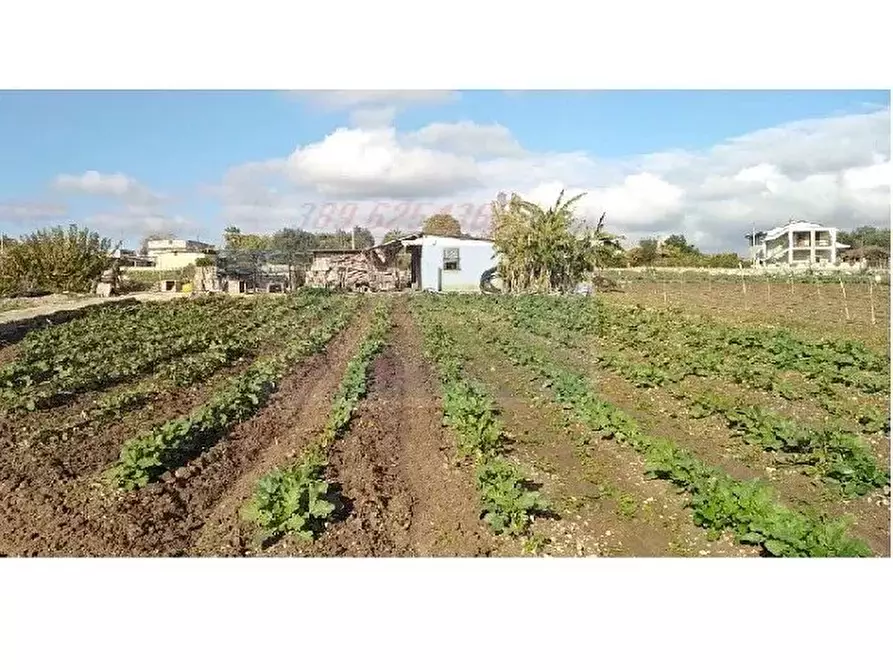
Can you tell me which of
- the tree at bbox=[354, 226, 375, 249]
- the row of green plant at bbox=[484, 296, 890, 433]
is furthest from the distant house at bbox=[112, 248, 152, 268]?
the row of green plant at bbox=[484, 296, 890, 433]

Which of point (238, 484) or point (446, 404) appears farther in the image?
point (446, 404)

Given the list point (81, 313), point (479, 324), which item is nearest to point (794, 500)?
point (479, 324)

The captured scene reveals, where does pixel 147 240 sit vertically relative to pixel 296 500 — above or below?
above

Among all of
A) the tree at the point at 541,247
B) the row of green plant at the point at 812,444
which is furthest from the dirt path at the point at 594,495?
the tree at the point at 541,247

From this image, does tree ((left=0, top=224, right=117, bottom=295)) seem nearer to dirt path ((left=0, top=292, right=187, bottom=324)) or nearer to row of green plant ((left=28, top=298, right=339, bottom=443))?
dirt path ((left=0, top=292, right=187, bottom=324))

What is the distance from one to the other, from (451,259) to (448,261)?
0.19 feet

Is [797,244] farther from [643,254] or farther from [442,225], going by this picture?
[442,225]

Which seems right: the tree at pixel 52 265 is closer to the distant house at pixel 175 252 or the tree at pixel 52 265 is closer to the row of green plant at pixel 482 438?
the distant house at pixel 175 252

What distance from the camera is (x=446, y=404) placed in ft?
19.9

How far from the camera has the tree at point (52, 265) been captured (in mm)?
7090

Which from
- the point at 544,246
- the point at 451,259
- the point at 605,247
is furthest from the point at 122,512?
the point at 605,247

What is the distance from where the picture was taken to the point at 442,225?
227 inches

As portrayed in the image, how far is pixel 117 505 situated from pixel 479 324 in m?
4.48
